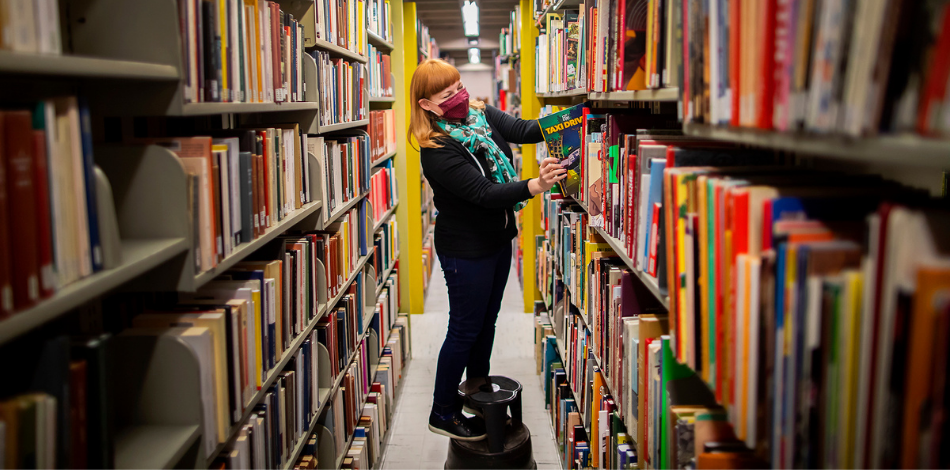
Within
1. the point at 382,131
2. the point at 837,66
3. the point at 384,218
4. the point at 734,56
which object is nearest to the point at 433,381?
the point at 384,218

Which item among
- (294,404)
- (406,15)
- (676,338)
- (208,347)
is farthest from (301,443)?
(406,15)

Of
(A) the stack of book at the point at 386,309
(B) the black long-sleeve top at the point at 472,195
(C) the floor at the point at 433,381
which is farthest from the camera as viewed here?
(A) the stack of book at the point at 386,309

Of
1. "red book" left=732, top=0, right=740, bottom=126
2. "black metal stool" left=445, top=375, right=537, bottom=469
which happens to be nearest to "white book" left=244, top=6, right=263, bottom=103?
"red book" left=732, top=0, right=740, bottom=126

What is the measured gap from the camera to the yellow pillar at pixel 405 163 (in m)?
4.42

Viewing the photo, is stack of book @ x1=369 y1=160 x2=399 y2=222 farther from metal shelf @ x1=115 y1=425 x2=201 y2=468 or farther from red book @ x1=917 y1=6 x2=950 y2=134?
red book @ x1=917 y1=6 x2=950 y2=134

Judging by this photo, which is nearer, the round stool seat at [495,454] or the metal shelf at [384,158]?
the round stool seat at [495,454]

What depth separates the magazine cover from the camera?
2.18 metres

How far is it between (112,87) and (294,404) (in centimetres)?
104

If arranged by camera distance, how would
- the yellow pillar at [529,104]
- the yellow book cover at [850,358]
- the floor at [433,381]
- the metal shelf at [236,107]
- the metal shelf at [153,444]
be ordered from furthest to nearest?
the yellow pillar at [529,104] < the floor at [433,381] < the metal shelf at [236,107] < the metal shelf at [153,444] < the yellow book cover at [850,358]

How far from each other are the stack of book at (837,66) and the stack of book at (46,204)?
2.99 feet

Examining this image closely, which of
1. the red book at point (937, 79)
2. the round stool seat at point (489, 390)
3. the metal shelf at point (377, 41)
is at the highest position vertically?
the metal shelf at point (377, 41)

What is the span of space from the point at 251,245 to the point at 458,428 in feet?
4.68

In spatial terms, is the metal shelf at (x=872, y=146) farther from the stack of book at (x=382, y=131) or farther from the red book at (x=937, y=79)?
the stack of book at (x=382, y=131)

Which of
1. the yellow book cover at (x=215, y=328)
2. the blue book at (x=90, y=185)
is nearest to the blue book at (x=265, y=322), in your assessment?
the yellow book cover at (x=215, y=328)
